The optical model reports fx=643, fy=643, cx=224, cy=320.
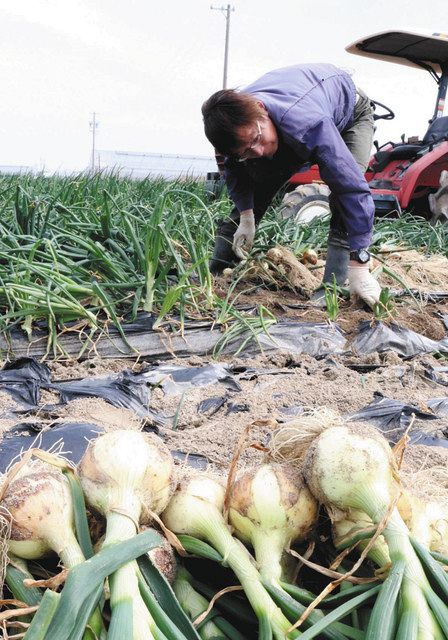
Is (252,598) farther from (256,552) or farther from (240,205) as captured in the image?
(240,205)

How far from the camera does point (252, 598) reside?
2.79 feet

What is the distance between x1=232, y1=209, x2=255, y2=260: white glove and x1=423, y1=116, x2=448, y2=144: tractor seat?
11.4ft

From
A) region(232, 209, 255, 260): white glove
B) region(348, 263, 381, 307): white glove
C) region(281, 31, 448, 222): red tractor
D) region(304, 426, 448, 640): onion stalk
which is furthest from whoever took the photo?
region(281, 31, 448, 222): red tractor

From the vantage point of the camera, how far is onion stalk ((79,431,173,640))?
88cm

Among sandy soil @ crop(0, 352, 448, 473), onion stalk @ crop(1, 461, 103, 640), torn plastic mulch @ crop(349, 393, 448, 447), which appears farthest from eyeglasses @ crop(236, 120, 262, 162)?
onion stalk @ crop(1, 461, 103, 640)

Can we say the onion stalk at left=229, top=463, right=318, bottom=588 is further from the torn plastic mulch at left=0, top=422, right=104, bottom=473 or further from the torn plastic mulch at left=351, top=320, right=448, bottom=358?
the torn plastic mulch at left=351, top=320, right=448, bottom=358

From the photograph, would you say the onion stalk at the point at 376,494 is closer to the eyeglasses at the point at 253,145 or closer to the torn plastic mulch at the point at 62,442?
the torn plastic mulch at the point at 62,442

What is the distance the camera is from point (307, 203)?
5.97 m

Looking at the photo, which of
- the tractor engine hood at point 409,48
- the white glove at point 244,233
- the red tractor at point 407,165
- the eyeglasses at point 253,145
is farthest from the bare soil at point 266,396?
the tractor engine hood at point 409,48

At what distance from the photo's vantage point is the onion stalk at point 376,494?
0.80 meters

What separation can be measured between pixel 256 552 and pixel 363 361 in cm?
208

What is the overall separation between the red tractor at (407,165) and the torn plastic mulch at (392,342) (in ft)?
7.97

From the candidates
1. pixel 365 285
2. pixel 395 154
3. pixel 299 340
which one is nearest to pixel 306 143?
pixel 365 285

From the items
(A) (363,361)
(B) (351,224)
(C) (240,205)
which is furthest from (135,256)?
(A) (363,361)
